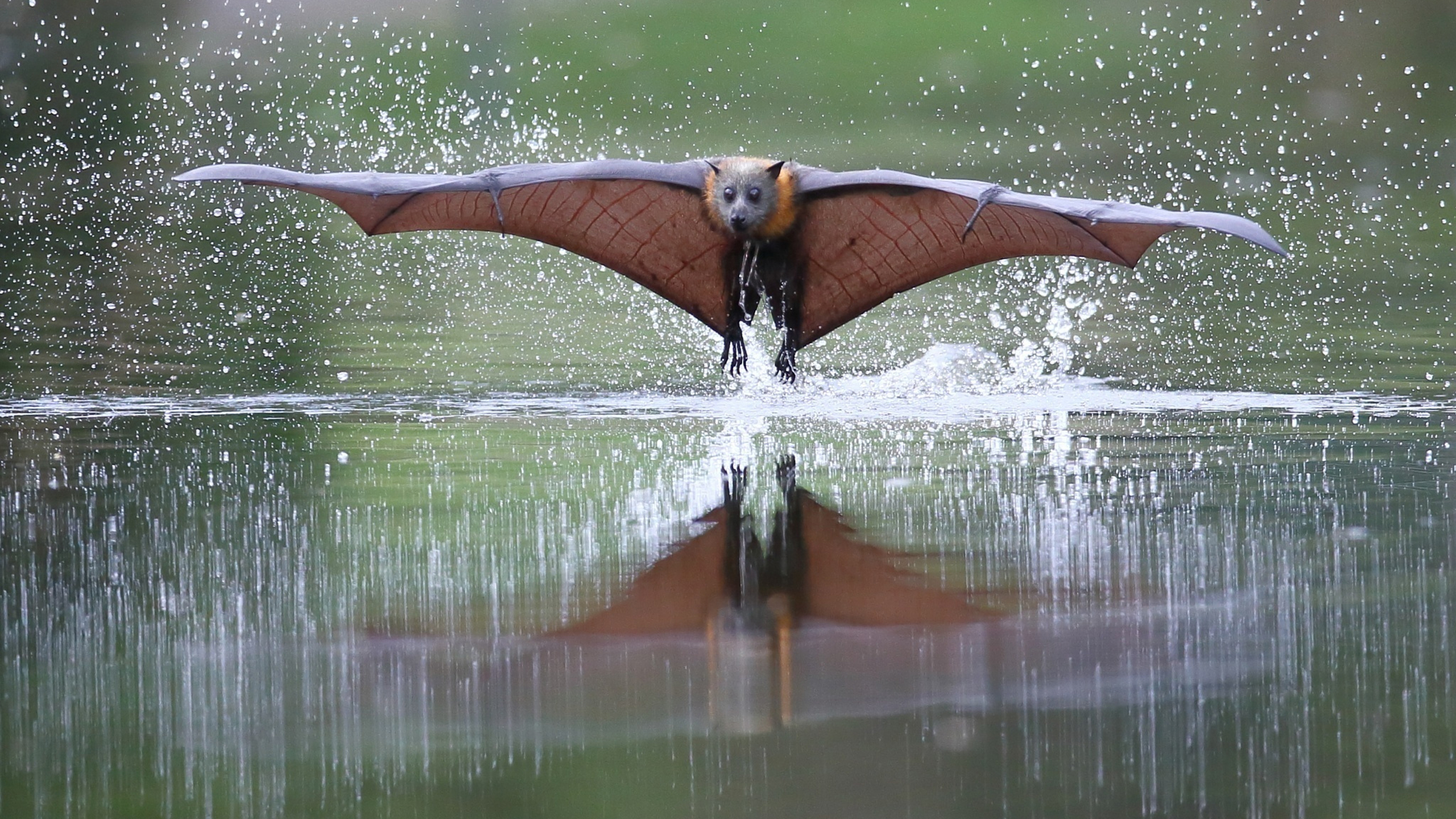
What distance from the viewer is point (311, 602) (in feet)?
17.3

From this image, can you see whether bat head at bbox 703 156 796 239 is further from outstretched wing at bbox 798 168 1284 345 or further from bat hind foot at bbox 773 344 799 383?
bat hind foot at bbox 773 344 799 383

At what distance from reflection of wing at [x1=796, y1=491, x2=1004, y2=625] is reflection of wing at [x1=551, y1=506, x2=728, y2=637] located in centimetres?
29

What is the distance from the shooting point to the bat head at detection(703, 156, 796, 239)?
866 cm

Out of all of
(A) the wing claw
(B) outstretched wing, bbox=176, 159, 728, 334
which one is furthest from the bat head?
(A) the wing claw

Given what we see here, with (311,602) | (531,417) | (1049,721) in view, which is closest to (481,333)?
(531,417)

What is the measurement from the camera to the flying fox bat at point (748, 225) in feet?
27.4

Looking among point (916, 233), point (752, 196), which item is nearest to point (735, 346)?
point (752, 196)

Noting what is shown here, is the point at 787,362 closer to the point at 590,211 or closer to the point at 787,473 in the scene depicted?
the point at 590,211

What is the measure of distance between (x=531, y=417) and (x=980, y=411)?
90.2 inches

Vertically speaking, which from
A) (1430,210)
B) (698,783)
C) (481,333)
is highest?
(1430,210)

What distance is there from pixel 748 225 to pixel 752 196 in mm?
233

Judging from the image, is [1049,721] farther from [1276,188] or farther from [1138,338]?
[1276,188]

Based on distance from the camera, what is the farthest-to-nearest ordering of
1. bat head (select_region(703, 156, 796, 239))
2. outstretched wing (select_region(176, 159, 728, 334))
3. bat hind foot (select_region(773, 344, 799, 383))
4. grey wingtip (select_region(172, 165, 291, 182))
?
1. bat hind foot (select_region(773, 344, 799, 383))
2. bat head (select_region(703, 156, 796, 239))
3. outstretched wing (select_region(176, 159, 728, 334))
4. grey wingtip (select_region(172, 165, 291, 182))

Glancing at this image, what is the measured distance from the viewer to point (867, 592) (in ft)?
17.3
